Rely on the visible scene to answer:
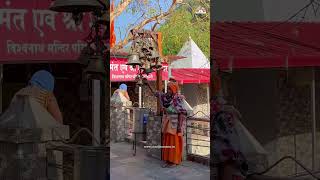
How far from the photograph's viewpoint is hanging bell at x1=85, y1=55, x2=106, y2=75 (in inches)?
83.4

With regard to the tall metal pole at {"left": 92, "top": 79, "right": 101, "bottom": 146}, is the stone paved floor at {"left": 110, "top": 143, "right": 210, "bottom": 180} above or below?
below

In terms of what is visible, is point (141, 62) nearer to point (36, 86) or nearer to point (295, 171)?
point (36, 86)

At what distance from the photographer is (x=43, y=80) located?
2.08m

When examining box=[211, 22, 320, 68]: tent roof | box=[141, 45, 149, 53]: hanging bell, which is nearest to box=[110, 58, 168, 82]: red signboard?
box=[141, 45, 149, 53]: hanging bell

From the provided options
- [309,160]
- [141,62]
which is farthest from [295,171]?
[141,62]

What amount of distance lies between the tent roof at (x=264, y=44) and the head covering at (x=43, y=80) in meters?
0.76

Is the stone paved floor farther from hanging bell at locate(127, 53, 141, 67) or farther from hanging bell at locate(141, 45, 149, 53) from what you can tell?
hanging bell at locate(141, 45, 149, 53)

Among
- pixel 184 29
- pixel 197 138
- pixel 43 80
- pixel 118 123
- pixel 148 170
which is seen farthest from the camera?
pixel 184 29

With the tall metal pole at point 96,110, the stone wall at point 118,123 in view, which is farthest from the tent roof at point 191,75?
the tall metal pole at point 96,110

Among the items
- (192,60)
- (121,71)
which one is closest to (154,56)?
(192,60)

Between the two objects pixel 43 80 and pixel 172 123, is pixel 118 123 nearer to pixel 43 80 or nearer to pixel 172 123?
pixel 172 123

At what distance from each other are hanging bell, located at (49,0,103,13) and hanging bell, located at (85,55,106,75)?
0.22m

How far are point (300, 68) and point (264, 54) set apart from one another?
16cm

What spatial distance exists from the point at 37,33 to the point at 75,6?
0.26 m
